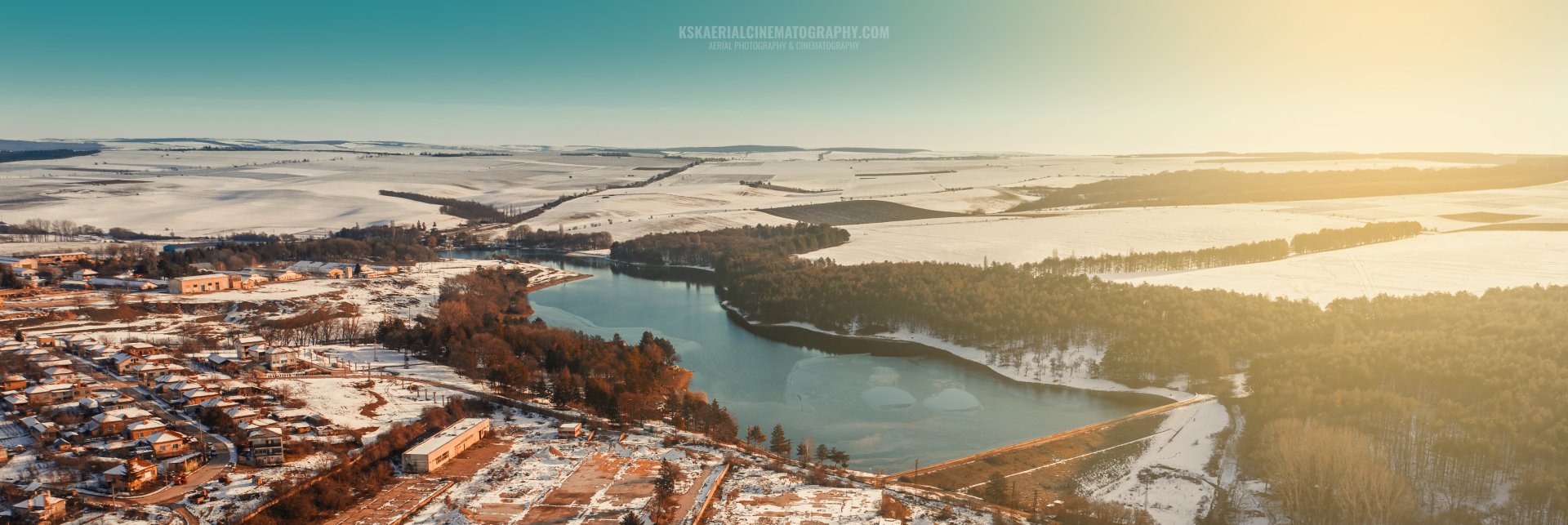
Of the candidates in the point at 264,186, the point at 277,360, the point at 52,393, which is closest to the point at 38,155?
the point at 264,186

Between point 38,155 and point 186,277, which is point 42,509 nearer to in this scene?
point 186,277

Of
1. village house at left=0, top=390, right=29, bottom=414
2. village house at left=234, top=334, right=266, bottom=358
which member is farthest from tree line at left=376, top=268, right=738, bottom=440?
village house at left=0, top=390, right=29, bottom=414

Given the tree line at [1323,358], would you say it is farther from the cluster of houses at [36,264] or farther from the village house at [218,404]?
the cluster of houses at [36,264]

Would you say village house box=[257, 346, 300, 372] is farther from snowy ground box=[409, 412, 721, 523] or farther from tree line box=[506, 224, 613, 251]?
tree line box=[506, 224, 613, 251]

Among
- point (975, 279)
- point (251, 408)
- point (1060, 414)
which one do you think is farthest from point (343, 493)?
point (975, 279)

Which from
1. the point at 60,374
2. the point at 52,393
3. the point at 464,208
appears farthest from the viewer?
the point at 464,208

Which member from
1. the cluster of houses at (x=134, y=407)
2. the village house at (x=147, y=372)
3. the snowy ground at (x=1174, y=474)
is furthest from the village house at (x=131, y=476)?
the snowy ground at (x=1174, y=474)

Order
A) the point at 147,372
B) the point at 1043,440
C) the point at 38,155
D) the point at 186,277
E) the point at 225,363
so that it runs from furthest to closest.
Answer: the point at 38,155 → the point at 186,277 → the point at 225,363 → the point at 147,372 → the point at 1043,440

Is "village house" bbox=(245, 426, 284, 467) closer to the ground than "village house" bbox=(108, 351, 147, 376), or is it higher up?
closer to the ground
